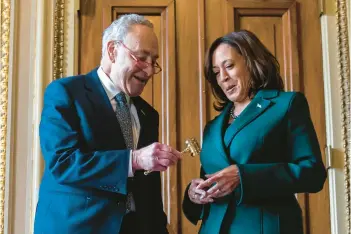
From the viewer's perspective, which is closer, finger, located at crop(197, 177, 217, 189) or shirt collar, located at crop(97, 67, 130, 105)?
finger, located at crop(197, 177, 217, 189)

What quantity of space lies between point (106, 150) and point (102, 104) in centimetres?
13

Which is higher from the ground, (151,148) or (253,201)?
(151,148)

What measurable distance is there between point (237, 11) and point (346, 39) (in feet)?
1.50

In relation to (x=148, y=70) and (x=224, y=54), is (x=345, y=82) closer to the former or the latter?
(x=224, y=54)

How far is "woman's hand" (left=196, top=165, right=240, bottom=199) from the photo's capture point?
1450 mm

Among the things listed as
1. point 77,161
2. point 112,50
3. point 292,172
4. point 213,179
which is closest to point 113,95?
point 112,50

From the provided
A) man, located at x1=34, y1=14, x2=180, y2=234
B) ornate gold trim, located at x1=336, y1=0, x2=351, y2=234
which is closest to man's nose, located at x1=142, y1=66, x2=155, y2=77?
man, located at x1=34, y1=14, x2=180, y2=234

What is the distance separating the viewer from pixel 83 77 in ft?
5.16

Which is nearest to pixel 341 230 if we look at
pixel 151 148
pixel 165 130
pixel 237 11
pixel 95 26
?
pixel 165 130

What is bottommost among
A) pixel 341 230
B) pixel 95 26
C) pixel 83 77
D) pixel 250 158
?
pixel 341 230

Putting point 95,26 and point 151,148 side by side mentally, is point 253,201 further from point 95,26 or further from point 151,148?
point 95,26

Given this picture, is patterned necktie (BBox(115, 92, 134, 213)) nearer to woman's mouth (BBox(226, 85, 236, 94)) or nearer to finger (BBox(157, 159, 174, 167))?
finger (BBox(157, 159, 174, 167))

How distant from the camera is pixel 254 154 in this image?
1519 millimetres

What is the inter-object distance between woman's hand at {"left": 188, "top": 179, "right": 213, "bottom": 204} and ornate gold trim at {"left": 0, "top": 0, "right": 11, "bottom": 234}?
2.61 ft
